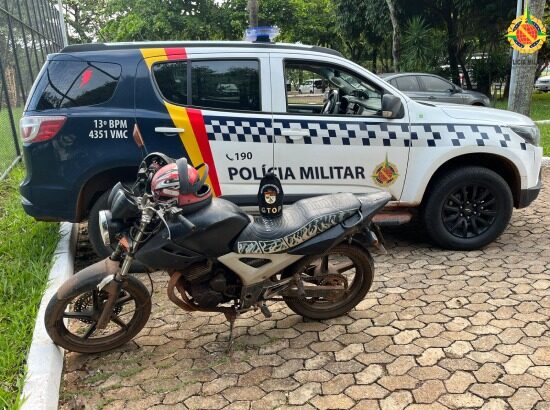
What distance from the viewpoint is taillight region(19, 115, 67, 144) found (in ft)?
13.2

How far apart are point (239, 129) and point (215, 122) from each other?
0.67ft

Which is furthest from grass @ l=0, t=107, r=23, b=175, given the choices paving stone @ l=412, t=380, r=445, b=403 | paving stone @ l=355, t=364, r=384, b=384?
paving stone @ l=412, t=380, r=445, b=403

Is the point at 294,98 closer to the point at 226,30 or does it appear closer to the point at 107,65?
the point at 107,65

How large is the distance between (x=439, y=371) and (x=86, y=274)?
2121 millimetres

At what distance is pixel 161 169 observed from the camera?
2783mm

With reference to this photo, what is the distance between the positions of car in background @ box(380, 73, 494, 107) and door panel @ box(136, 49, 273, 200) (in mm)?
8958

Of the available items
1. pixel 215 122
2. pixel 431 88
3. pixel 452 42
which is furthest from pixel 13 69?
pixel 452 42

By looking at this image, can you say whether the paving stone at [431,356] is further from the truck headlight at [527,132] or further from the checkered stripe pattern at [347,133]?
the truck headlight at [527,132]

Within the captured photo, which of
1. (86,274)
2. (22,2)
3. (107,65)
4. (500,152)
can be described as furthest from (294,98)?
(22,2)

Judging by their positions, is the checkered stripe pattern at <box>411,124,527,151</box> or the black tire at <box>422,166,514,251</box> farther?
the black tire at <box>422,166,514,251</box>

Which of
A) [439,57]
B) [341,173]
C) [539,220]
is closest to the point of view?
[341,173]

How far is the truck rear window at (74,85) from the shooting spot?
4.08 meters

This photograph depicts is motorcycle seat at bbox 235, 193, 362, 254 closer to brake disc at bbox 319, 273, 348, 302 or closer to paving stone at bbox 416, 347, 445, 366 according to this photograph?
brake disc at bbox 319, 273, 348, 302

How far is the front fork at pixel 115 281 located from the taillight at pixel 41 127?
1.55 m
